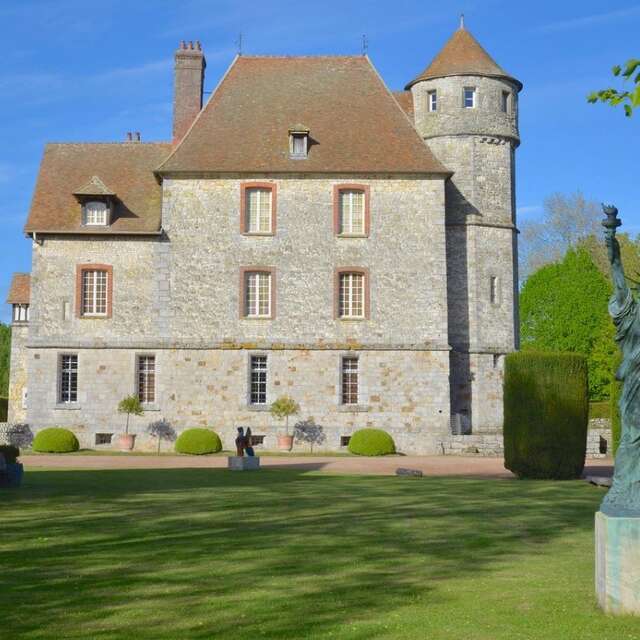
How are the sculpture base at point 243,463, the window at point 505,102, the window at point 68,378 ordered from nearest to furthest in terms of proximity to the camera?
the sculpture base at point 243,463 → the window at point 68,378 → the window at point 505,102

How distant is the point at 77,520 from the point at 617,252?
823cm

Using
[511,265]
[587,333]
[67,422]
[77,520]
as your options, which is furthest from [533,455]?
[587,333]

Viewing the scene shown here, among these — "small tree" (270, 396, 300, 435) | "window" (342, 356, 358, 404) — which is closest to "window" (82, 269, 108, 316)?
"small tree" (270, 396, 300, 435)

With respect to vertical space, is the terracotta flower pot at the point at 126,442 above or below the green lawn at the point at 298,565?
above

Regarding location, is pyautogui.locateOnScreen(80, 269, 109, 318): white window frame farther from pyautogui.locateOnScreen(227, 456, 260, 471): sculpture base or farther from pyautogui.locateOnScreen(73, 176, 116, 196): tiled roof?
pyautogui.locateOnScreen(227, 456, 260, 471): sculpture base

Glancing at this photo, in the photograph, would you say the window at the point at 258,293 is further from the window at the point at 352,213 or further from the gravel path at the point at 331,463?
the gravel path at the point at 331,463

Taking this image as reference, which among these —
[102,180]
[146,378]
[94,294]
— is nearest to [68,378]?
[146,378]

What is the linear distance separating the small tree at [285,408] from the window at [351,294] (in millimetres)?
3272

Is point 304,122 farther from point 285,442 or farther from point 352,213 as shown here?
point 285,442

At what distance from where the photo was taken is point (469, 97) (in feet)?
114

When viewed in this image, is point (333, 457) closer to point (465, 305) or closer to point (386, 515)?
point (465, 305)

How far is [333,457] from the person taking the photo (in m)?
30.8

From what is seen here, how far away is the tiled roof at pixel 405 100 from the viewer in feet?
119

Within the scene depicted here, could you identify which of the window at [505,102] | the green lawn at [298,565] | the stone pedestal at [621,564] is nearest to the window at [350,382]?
the window at [505,102]
